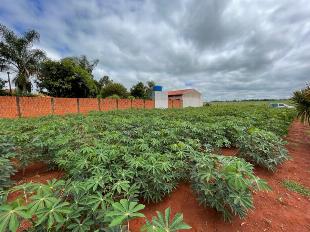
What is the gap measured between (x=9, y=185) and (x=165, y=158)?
246 cm

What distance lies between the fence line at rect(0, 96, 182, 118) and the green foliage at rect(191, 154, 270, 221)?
15004 millimetres

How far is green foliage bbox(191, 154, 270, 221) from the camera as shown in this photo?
200cm

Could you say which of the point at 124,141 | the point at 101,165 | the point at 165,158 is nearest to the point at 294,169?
the point at 165,158

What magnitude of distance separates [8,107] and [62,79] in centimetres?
1135

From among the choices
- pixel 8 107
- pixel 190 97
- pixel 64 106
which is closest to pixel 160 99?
pixel 64 106

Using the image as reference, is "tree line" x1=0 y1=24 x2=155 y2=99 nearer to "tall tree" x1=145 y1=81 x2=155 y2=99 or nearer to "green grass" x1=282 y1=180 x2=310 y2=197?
"tall tree" x1=145 y1=81 x2=155 y2=99

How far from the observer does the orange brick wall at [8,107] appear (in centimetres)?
1318

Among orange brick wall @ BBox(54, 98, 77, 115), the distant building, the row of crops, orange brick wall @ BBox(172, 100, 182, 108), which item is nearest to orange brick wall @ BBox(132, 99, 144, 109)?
orange brick wall @ BBox(54, 98, 77, 115)

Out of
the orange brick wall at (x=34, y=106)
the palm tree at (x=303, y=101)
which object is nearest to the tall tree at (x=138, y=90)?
the orange brick wall at (x=34, y=106)

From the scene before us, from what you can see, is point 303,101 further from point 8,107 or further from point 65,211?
point 8,107

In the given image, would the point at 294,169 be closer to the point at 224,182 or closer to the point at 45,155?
the point at 224,182

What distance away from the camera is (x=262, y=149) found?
3791mm

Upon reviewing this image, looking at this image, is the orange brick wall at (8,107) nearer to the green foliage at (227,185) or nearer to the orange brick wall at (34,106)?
the orange brick wall at (34,106)

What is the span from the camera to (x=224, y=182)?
7.38ft
